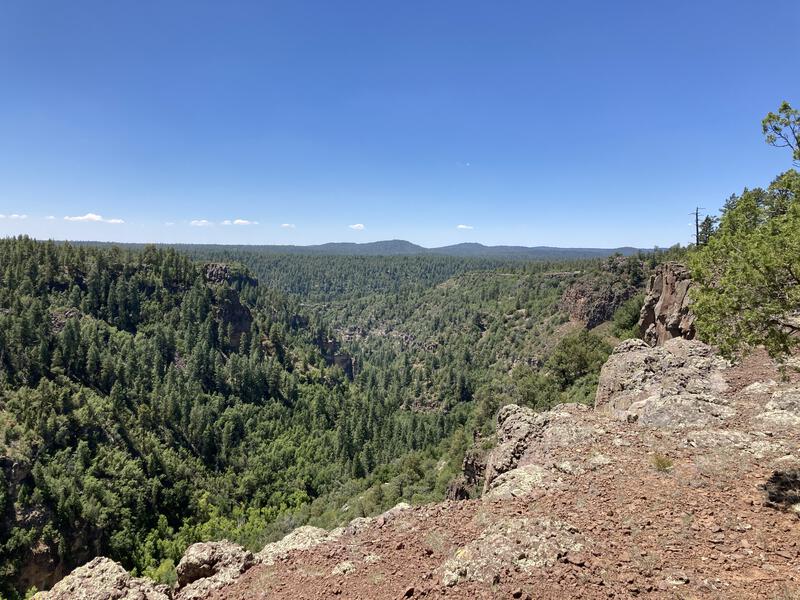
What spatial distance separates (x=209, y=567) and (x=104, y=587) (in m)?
2.54

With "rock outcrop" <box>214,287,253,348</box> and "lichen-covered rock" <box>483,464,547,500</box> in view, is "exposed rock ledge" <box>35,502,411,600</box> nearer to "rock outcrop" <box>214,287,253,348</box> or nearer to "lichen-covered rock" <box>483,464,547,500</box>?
"lichen-covered rock" <box>483,464,547,500</box>

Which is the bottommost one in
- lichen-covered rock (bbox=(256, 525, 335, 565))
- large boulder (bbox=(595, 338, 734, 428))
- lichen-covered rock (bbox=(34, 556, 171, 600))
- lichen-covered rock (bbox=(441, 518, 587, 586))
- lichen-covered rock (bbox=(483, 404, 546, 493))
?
lichen-covered rock (bbox=(34, 556, 171, 600))

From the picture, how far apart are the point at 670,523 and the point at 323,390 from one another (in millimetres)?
128677

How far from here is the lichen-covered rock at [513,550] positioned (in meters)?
9.53

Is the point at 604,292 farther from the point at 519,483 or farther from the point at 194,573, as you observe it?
the point at 194,573

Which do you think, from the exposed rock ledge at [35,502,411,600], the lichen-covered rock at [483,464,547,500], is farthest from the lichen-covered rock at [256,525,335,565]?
the lichen-covered rock at [483,464,547,500]

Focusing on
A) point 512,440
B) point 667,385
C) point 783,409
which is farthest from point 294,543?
point 783,409

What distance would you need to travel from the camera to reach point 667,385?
813 inches

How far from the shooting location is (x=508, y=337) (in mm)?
141875

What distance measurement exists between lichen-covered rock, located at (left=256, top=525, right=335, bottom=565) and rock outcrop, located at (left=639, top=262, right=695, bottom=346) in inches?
1136

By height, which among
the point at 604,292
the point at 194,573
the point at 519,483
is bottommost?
the point at 194,573

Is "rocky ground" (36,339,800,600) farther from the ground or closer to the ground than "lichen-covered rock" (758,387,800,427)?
closer to the ground

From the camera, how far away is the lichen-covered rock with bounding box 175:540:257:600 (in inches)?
457

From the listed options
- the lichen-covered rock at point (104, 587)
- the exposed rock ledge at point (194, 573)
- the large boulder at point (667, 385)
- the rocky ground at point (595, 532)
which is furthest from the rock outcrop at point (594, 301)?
the lichen-covered rock at point (104, 587)
